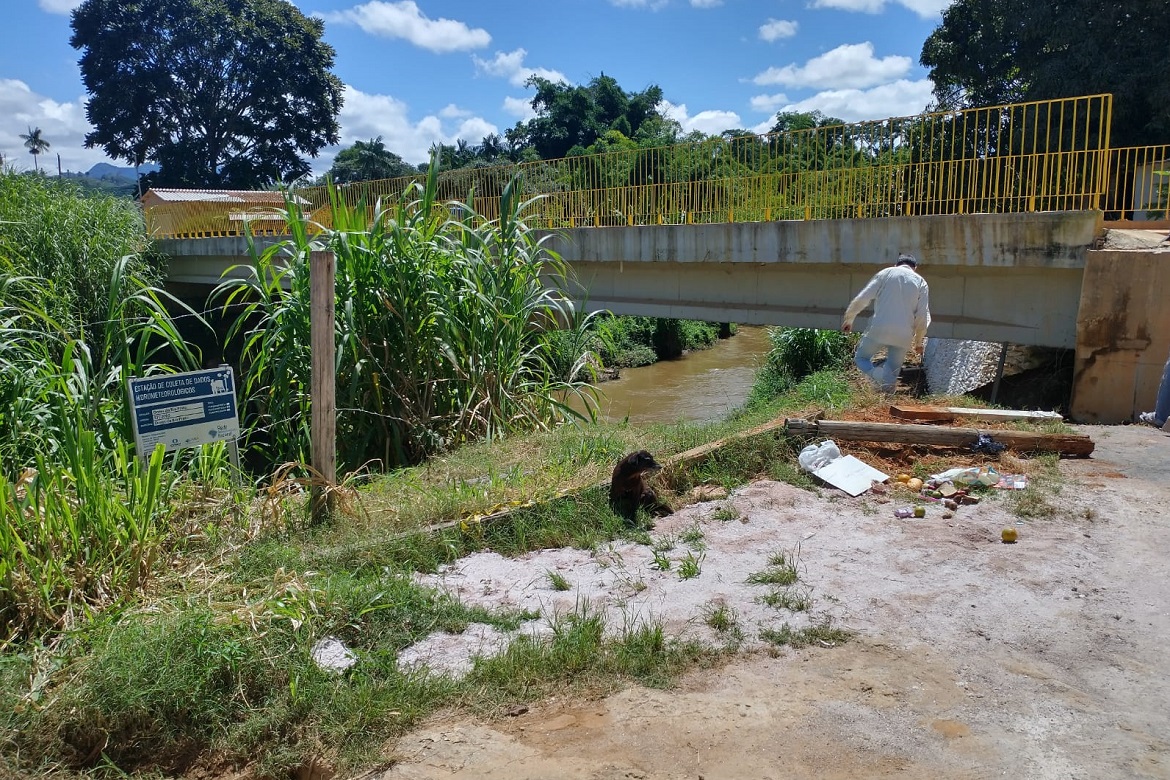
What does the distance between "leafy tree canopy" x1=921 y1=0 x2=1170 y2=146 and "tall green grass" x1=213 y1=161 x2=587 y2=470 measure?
14620mm

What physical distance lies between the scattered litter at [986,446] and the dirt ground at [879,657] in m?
0.78

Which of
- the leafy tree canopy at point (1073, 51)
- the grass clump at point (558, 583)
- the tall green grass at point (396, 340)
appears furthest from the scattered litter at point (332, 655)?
the leafy tree canopy at point (1073, 51)

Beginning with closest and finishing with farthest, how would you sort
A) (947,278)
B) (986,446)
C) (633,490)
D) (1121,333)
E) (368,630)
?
(368,630) < (633,490) < (986,446) < (1121,333) < (947,278)

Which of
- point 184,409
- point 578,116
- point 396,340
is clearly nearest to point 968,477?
point 396,340

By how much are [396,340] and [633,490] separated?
2.45m

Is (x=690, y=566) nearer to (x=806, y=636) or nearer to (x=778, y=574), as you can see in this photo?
(x=778, y=574)

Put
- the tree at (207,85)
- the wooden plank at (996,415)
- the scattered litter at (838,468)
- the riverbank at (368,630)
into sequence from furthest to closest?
the tree at (207,85), the wooden plank at (996,415), the scattered litter at (838,468), the riverbank at (368,630)

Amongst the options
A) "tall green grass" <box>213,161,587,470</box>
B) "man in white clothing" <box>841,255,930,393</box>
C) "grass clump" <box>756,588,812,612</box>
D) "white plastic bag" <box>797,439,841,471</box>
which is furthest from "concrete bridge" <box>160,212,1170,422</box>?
"grass clump" <box>756,588,812,612</box>

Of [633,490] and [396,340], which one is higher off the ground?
[396,340]

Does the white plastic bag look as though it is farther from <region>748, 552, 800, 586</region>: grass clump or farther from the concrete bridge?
the concrete bridge

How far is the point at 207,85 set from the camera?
39.0 metres

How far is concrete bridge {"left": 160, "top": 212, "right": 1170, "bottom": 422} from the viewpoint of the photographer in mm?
7242

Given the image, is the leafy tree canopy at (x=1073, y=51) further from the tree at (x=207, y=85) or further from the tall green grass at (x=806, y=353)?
the tree at (x=207, y=85)

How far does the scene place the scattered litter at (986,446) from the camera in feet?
18.2
